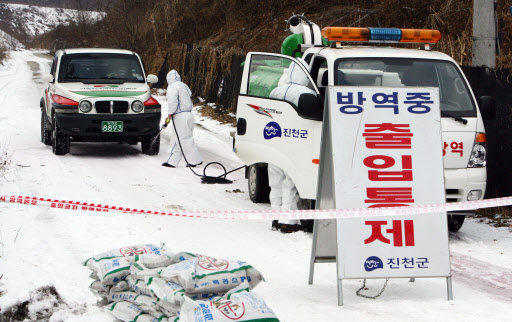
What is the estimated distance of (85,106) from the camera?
12.9 meters

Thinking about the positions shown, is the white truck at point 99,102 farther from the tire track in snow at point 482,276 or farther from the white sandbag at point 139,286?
the white sandbag at point 139,286

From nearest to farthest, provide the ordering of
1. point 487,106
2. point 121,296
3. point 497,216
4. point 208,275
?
point 208,275
point 121,296
point 487,106
point 497,216

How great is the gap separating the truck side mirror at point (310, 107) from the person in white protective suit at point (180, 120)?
5.39 meters

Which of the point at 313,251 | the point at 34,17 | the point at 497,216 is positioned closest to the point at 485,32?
the point at 497,216

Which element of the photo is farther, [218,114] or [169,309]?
[218,114]

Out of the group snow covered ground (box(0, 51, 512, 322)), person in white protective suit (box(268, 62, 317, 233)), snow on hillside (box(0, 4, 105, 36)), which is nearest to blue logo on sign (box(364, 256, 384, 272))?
snow covered ground (box(0, 51, 512, 322))

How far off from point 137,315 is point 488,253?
401 cm

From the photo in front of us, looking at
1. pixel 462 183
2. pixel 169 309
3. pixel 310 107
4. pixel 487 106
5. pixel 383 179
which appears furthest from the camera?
pixel 487 106

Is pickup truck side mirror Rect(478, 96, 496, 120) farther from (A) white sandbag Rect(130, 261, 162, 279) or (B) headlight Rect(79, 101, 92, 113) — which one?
(B) headlight Rect(79, 101, 92, 113)

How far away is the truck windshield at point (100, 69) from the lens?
45.0ft

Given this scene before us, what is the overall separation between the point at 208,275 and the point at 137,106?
874 centimetres

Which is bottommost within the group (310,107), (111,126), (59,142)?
(59,142)

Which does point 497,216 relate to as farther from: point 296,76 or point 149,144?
point 149,144

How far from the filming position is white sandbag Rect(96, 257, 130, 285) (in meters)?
5.10
